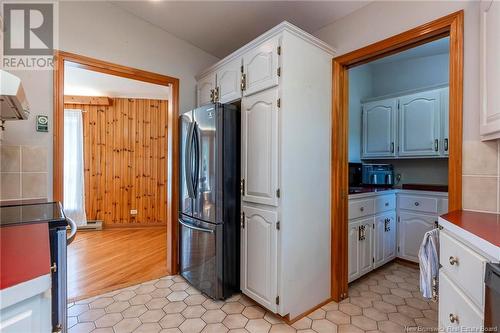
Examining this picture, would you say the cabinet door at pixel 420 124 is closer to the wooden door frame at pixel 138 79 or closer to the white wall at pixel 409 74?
the white wall at pixel 409 74

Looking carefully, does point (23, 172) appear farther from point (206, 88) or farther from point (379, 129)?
point (379, 129)

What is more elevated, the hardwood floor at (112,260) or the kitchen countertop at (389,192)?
the kitchen countertop at (389,192)

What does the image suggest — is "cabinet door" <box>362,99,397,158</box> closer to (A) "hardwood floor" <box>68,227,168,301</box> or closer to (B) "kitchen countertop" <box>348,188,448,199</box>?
(B) "kitchen countertop" <box>348,188,448,199</box>

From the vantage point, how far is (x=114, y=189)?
4547mm

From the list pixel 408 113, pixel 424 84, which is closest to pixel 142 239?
pixel 408 113

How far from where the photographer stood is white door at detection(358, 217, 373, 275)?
2.42 metres

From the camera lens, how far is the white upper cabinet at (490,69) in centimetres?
120

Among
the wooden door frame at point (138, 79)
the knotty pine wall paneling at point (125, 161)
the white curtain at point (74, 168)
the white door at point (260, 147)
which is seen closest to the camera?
the white door at point (260, 147)

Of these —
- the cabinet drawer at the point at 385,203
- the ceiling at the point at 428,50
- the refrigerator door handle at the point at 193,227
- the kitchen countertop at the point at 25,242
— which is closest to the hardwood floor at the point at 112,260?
the refrigerator door handle at the point at 193,227

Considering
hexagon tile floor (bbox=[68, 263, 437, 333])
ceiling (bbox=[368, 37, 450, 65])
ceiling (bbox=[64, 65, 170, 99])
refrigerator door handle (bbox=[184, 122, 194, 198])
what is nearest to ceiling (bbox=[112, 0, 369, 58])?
refrigerator door handle (bbox=[184, 122, 194, 198])

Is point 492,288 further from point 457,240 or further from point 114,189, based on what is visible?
point 114,189

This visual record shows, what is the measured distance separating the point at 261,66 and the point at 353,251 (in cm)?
187

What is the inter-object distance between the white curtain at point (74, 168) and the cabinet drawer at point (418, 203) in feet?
16.1

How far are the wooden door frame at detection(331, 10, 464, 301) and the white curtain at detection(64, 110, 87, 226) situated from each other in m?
4.23
